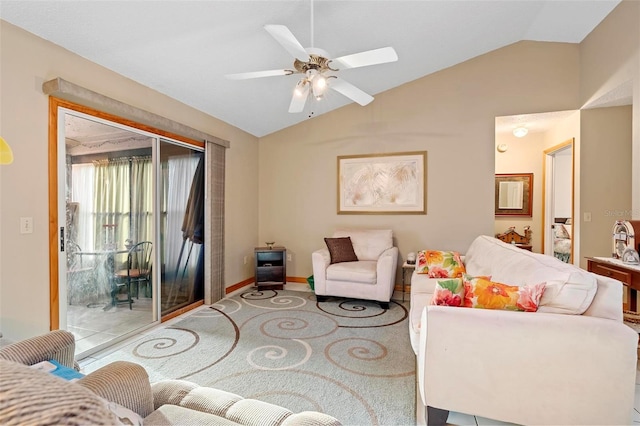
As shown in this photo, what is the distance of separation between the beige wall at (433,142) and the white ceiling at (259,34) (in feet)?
0.91

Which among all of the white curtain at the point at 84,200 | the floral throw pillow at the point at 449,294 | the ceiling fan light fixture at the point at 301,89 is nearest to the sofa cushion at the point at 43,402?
the floral throw pillow at the point at 449,294

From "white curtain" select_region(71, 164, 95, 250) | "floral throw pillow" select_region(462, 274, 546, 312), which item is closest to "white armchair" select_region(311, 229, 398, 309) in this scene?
"floral throw pillow" select_region(462, 274, 546, 312)

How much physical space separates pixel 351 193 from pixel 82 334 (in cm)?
349

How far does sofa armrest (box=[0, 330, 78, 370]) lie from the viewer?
Result: 112 centimetres

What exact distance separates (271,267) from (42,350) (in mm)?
3358

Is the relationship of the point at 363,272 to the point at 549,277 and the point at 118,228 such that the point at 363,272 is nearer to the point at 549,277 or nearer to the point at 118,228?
the point at 549,277

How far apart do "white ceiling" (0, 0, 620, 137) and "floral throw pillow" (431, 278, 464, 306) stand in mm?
2311

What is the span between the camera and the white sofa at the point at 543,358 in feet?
4.67

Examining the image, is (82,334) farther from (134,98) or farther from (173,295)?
(134,98)

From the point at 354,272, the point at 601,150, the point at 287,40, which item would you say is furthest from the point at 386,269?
the point at 601,150

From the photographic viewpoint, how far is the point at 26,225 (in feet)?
6.63

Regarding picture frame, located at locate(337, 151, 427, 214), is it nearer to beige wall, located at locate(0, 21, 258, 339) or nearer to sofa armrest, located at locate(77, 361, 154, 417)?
beige wall, located at locate(0, 21, 258, 339)

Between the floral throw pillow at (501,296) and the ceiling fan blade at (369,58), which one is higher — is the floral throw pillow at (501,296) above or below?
below

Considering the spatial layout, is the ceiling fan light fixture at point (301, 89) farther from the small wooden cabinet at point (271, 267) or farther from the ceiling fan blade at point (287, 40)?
the small wooden cabinet at point (271, 267)
